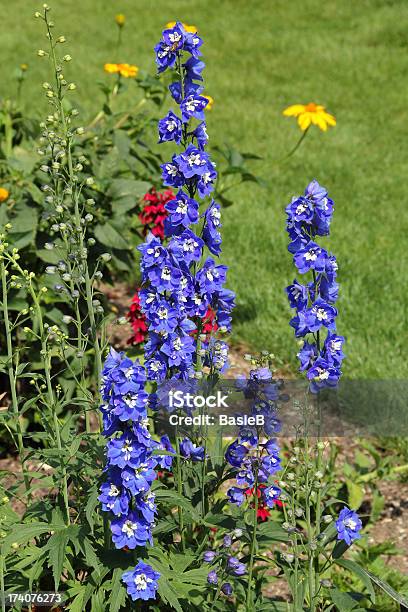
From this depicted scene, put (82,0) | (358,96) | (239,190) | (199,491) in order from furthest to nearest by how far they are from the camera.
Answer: (82,0)
(358,96)
(239,190)
(199,491)

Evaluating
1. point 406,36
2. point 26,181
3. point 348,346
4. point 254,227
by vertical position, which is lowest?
point 348,346

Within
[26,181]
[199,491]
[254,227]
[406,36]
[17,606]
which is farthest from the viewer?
[406,36]

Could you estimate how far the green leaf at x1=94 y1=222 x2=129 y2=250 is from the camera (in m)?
4.37

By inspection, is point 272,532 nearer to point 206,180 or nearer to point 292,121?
point 206,180

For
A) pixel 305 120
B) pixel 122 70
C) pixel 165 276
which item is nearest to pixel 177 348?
pixel 165 276

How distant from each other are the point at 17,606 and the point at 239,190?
17.0 feet

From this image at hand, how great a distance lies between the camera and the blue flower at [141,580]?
7.79 ft

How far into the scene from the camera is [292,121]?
28.8 feet

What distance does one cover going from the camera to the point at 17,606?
2543 millimetres

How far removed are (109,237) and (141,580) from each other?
228cm

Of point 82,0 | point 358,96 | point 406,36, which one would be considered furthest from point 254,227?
point 82,0

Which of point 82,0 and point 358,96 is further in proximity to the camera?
point 82,0

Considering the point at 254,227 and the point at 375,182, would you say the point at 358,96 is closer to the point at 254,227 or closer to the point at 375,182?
the point at 375,182

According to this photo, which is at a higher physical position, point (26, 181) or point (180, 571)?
point (26, 181)
